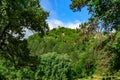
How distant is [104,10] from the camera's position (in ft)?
90.2

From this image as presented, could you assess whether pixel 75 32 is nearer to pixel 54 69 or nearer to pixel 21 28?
pixel 21 28

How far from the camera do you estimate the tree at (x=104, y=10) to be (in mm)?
24844

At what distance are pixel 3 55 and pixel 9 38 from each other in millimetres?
2510

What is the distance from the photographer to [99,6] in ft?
90.6

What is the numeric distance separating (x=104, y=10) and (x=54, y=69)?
8655 centimetres

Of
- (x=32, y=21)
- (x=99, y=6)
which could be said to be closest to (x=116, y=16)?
(x=99, y=6)

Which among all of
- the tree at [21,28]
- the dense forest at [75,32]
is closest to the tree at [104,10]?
the dense forest at [75,32]

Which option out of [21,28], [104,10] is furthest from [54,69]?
[104,10]

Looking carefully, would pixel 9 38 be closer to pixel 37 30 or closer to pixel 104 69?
pixel 37 30

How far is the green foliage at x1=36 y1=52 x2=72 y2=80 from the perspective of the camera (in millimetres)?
111875

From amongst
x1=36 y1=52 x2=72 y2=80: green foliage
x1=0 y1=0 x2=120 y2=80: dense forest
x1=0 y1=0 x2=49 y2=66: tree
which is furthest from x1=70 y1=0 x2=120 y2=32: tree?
x1=36 y1=52 x2=72 y2=80: green foliage

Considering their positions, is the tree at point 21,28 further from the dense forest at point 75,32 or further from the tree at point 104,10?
the tree at point 104,10

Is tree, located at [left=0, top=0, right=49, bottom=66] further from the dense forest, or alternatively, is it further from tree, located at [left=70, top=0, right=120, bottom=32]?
tree, located at [left=70, top=0, right=120, bottom=32]

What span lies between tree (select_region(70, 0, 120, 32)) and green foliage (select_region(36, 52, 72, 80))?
8275 cm
